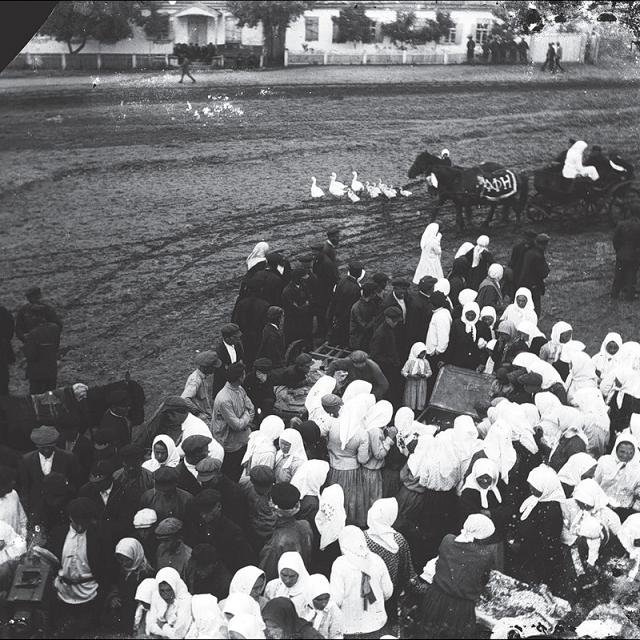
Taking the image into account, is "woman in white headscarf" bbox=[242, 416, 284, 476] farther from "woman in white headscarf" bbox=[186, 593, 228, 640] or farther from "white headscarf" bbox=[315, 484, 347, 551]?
"woman in white headscarf" bbox=[186, 593, 228, 640]

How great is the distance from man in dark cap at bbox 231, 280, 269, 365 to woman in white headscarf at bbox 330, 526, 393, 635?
383 centimetres

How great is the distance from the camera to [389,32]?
575 inches

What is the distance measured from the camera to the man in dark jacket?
36.4ft

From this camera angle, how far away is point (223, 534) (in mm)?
5438

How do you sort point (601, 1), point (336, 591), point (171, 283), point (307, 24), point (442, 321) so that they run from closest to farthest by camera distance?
point (336, 591) < point (442, 321) < point (601, 1) < point (171, 283) < point (307, 24)

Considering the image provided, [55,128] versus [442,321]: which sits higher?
[55,128]

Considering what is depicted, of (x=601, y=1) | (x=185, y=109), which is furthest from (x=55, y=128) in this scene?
(x=601, y=1)

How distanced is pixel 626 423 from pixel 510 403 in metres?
1.41

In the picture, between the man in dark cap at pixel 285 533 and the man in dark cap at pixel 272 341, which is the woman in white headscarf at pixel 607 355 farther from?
the man in dark cap at pixel 285 533

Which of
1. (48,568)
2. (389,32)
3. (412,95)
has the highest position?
(389,32)

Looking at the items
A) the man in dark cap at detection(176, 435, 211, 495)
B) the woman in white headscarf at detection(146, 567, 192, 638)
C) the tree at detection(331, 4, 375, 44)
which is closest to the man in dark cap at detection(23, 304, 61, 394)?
the man in dark cap at detection(176, 435, 211, 495)

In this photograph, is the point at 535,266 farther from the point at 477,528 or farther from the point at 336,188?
the point at 336,188

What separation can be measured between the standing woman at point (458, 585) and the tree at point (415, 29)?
10.9 m

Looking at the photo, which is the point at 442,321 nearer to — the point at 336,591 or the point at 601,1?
the point at 336,591
